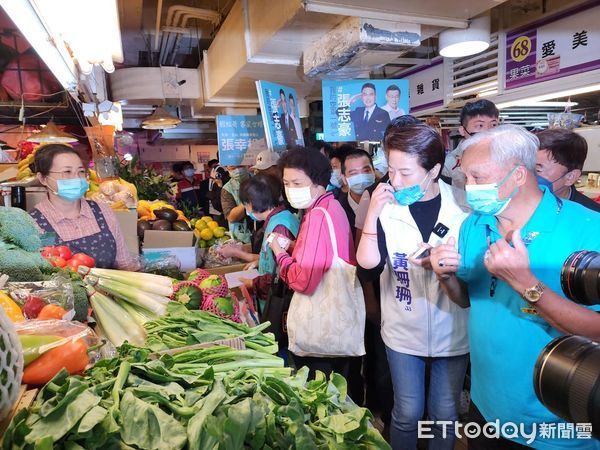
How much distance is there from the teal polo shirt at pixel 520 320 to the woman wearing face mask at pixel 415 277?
0.32 metres

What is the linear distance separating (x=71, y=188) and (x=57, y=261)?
0.82 meters

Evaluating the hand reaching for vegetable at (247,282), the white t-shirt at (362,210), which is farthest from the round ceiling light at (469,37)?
the hand reaching for vegetable at (247,282)

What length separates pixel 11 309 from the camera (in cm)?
126

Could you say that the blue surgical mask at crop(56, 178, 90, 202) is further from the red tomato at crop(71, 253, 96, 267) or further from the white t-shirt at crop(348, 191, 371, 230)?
the white t-shirt at crop(348, 191, 371, 230)

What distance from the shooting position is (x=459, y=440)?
109 inches

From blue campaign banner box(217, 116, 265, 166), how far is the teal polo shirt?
12.9 ft

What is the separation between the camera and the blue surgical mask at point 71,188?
2.57 m

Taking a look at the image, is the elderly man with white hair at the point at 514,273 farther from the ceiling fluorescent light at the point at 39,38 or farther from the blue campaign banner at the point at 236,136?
the blue campaign banner at the point at 236,136

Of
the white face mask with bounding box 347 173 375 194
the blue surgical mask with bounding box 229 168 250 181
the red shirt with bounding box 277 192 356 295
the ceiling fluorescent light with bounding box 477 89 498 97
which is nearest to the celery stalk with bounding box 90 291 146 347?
the red shirt with bounding box 277 192 356 295

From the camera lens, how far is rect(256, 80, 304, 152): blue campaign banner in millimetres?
3633

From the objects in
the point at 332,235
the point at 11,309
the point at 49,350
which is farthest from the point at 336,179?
the point at 49,350

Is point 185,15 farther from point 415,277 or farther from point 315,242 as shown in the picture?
point 415,277

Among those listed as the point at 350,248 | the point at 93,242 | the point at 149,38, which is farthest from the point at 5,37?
the point at 350,248

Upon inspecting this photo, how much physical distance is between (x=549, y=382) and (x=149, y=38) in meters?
7.20
